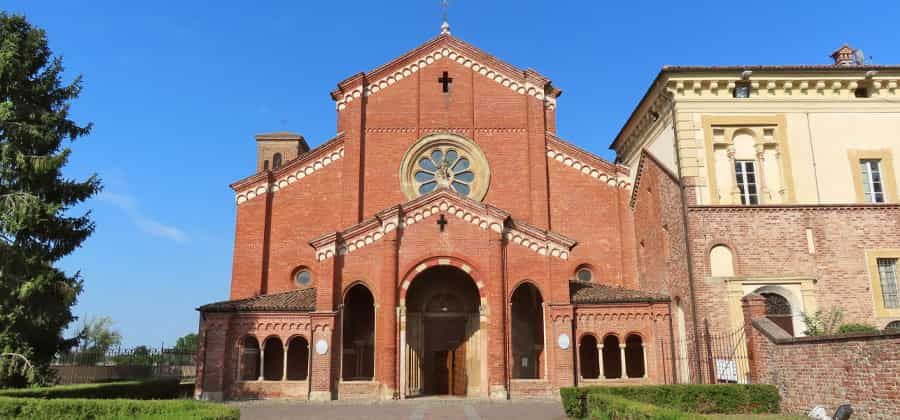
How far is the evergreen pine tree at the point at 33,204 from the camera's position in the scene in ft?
A: 59.5

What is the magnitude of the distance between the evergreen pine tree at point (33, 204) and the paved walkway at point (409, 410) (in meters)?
6.26

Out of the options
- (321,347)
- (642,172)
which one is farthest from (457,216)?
(642,172)

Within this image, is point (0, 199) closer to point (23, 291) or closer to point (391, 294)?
point (23, 291)

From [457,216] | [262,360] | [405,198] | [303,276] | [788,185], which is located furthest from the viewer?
[405,198]

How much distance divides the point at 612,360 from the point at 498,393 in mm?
5518

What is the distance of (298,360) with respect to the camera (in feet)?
78.3

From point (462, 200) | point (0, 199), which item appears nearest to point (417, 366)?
point (462, 200)

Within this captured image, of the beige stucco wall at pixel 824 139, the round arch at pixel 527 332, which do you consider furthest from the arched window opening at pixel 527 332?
the beige stucco wall at pixel 824 139

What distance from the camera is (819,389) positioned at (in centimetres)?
1463

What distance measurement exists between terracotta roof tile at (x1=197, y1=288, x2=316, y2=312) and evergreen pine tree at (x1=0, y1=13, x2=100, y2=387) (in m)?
4.48

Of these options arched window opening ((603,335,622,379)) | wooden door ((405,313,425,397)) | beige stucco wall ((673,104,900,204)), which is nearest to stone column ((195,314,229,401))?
wooden door ((405,313,425,397))

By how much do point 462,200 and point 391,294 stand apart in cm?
418

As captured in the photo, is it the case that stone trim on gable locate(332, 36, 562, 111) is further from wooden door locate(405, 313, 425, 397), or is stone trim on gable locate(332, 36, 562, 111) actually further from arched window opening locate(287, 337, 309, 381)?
arched window opening locate(287, 337, 309, 381)

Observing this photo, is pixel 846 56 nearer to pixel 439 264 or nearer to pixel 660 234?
pixel 660 234
